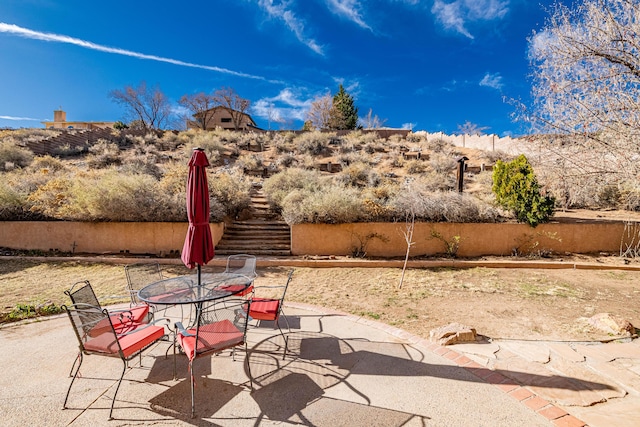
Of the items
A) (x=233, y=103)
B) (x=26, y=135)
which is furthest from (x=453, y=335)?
(x=233, y=103)

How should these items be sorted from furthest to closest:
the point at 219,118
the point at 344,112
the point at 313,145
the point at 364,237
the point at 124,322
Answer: the point at 219,118
the point at 344,112
the point at 313,145
the point at 364,237
the point at 124,322

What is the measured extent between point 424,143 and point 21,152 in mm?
28528

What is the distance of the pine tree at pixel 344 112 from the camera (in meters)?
38.9

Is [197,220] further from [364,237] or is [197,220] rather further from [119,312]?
[364,237]

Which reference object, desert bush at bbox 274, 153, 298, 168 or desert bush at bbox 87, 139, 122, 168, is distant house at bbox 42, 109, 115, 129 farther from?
desert bush at bbox 274, 153, 298, 168

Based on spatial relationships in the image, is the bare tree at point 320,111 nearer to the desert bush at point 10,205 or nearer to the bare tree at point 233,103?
the bare tree at point 233,103

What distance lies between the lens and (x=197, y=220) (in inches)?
152

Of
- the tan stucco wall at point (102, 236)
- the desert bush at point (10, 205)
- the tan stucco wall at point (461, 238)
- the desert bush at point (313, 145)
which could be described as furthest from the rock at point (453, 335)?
the desert bush at point (313, 145)

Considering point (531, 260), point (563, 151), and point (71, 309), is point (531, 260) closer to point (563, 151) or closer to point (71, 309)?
point (563, 151)

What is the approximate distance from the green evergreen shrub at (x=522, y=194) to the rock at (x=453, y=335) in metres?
6.64

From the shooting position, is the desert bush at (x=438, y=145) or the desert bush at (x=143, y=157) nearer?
the desert bush at (x=143, y=157)

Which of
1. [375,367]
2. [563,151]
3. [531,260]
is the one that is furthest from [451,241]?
[375,367]

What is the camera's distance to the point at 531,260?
895 centimetres

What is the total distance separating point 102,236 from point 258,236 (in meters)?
4.52
